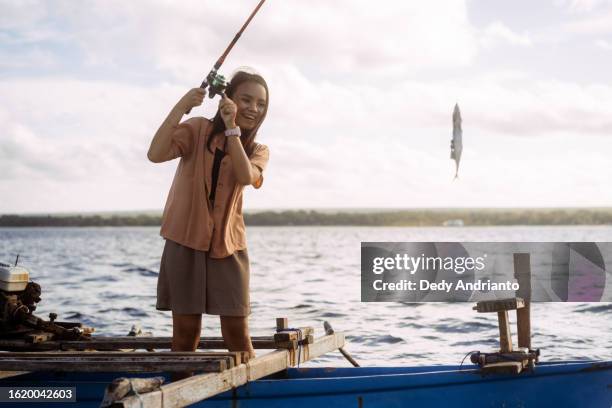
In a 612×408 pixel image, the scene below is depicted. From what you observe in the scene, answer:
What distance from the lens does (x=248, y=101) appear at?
535 cm

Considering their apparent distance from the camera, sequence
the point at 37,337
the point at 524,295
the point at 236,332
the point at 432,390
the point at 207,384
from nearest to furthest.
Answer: the point at 207,384 → the point at 236,332 → the point at 432,390 → the point at 524,295 → the point at 37,337

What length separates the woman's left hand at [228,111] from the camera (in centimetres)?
502

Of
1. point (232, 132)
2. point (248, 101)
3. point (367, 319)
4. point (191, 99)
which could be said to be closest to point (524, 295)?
point (248, 101)

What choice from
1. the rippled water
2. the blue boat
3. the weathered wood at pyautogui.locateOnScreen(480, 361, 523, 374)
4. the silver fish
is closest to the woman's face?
the blue boat

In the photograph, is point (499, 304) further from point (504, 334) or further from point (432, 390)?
point (432, 390)

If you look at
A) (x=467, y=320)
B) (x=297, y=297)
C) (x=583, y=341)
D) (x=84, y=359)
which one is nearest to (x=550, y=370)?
(x=84, y=359)

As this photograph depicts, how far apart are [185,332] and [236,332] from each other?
1.18 feet

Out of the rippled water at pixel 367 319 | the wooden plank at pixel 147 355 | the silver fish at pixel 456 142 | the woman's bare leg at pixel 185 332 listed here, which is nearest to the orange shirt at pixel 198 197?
the woman's bare leg at pixel 185 332

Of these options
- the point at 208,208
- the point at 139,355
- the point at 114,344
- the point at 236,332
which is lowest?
the point at 114,344

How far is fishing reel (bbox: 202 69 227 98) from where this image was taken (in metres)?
5.11

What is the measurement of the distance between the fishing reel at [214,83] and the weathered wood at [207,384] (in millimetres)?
1818

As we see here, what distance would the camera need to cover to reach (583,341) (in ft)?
48.4

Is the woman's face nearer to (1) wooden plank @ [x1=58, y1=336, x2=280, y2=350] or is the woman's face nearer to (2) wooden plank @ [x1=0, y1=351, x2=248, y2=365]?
(2) wooden plank @ [x1=0, y1=351, x2=248, y2=365]

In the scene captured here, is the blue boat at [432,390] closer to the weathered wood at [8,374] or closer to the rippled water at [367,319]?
the weathered wood at [8,374]
